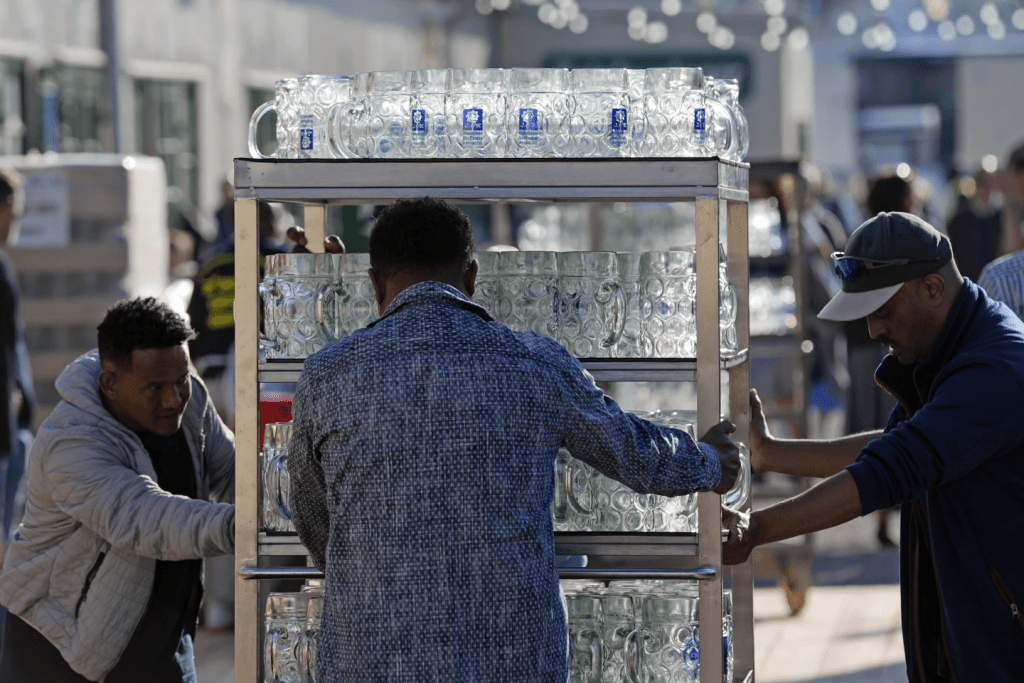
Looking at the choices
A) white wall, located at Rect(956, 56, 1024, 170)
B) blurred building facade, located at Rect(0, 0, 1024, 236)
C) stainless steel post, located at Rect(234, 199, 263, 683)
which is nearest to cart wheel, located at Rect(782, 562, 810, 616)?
stainless steel post, located at Rect(234, 199, 263, 683)

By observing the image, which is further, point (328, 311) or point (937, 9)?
point (937, 9)

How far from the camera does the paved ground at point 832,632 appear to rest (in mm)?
6062

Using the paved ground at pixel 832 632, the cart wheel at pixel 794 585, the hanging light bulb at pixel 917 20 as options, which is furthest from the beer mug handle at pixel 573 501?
the hanging light bulb at pixel 917 20

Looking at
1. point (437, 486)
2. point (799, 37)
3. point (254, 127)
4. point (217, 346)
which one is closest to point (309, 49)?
point (799, 37)

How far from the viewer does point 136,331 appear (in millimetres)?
3441

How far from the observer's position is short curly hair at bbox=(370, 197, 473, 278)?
109 inches

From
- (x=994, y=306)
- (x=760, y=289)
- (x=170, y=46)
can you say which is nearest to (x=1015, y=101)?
(x=170, y=46)

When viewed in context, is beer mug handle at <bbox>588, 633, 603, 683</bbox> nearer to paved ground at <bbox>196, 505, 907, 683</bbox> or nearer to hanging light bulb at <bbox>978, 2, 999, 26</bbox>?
paved ground at <bbox>196, 505, 907, 683</bbox>

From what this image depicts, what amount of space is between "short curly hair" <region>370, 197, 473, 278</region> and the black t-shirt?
1.13 m

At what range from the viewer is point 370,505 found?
2.63 meters

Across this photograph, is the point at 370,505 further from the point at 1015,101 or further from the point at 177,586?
the point at 1015,101

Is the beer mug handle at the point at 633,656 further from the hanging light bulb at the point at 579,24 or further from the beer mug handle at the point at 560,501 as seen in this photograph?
the hanging light bulb at the point at 579,24

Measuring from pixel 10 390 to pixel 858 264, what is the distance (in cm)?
471

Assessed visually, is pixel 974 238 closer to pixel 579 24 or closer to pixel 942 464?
pixel 942 464
